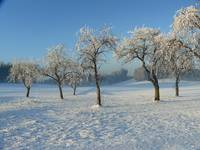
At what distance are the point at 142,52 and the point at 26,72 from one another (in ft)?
98.1

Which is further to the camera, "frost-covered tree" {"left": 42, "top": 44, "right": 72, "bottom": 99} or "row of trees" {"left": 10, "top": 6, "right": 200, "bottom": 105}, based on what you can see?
"frost-covered tree" {"left": 42, "top": 44, "right": 72, "bottom": 99}

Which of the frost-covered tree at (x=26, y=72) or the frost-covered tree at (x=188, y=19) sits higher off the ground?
the frost-covered tree at (x=188, y=19)

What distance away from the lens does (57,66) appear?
61.9 m

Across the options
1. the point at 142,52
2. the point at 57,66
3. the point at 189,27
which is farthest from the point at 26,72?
the point at 189,27

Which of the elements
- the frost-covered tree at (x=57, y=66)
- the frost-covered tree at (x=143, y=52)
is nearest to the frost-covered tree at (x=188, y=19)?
the frost-covered tree at (x=143, y=52)

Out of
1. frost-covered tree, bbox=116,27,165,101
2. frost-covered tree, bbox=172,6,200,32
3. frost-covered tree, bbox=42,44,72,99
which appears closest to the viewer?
frost-covered tree, bbox=172,6,200,32

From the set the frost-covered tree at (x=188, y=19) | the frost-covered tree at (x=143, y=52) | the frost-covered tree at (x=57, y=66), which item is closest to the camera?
the frost-covered tree at (x=188, y=19)

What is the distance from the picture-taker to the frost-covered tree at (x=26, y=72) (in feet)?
217

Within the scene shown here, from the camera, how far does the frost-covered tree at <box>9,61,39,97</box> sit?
217 feet

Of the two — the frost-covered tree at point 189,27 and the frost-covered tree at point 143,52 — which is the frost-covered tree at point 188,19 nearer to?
the frost-covered tree at point 189,27

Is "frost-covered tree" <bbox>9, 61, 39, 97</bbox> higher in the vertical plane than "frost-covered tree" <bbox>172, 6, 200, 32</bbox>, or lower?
lower

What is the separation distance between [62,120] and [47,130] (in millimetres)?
4085

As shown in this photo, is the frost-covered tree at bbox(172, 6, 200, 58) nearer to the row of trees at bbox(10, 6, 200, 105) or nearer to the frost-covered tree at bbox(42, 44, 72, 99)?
the row of trees at bbox(10, 6, 200, 105)

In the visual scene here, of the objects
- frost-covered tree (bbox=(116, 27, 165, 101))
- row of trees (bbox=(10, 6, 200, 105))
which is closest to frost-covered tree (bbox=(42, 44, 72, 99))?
row of trees (bbox=(10, 6, 200, 105))
